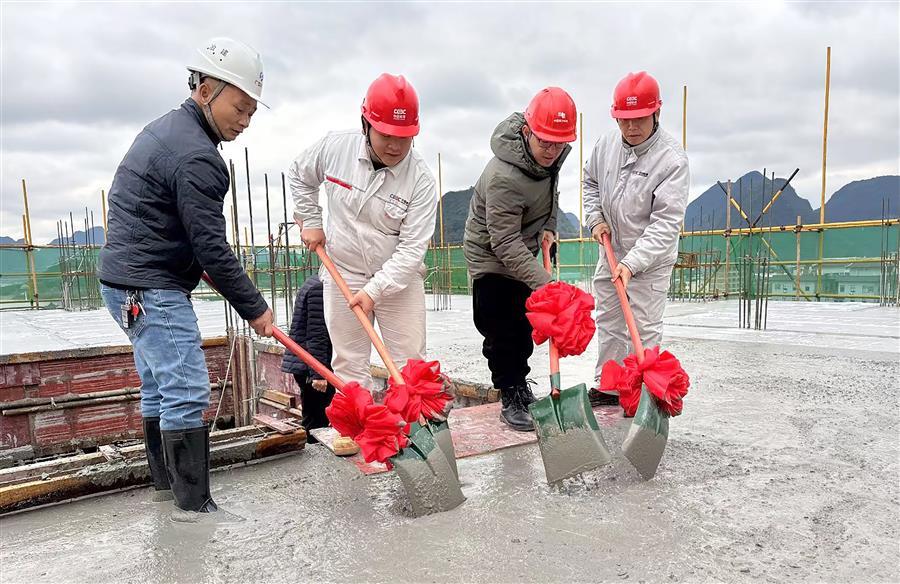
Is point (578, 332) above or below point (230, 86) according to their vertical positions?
below

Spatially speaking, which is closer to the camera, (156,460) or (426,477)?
(426,477)

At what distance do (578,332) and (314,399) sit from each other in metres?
2.15

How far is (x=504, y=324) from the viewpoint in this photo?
330cm

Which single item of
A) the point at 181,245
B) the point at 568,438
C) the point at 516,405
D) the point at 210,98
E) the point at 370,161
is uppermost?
the point at 210,98

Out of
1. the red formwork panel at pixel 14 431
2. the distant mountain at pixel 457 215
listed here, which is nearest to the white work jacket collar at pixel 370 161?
the red formwork panel at pixel 14 431

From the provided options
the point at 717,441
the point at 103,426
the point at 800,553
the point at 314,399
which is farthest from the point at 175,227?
the point at 103,426

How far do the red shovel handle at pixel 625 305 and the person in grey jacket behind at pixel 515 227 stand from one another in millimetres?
344

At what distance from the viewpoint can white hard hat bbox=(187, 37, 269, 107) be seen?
214cm

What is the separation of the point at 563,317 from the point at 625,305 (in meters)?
0.50

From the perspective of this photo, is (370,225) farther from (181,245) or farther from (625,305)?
(625,305)

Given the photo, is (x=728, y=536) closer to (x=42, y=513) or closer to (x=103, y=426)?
(x=42, y=513)

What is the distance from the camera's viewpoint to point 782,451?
2811mm

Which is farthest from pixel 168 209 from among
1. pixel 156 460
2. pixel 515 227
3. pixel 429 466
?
Answer: pixel 515 227

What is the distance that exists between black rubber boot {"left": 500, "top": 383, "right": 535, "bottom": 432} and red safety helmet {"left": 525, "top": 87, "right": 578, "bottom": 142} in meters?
1.38
